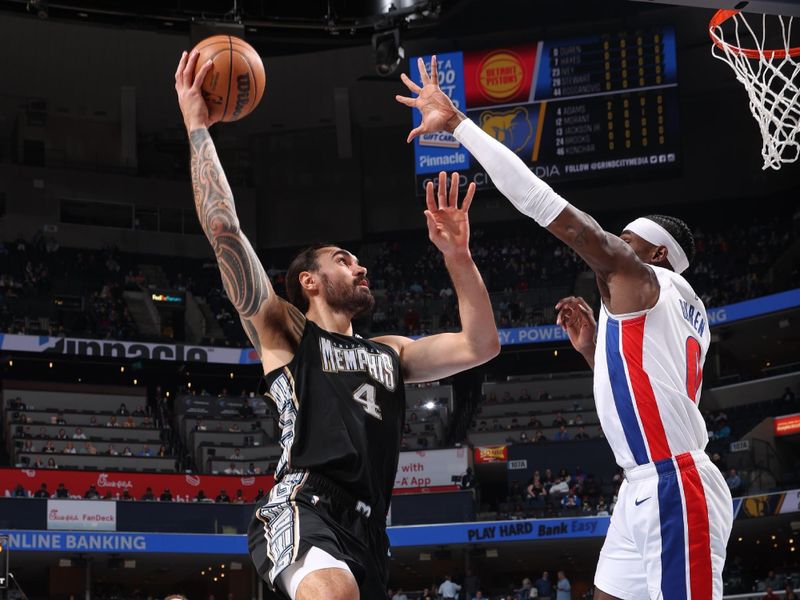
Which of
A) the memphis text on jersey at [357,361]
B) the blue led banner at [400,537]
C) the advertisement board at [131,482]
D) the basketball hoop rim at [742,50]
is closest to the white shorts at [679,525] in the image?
the memphis text on jersey at [357,361]

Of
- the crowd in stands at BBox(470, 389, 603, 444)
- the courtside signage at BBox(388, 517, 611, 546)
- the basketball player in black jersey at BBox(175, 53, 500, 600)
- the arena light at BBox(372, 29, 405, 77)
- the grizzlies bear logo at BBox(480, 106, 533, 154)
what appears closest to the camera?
the basketball player in black jersey at BBox(175, 53, 500, 600)

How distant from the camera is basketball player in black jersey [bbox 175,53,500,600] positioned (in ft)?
13.0

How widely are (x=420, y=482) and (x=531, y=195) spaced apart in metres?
23.6

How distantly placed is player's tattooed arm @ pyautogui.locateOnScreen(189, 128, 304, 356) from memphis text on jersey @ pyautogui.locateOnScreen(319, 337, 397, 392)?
164mm

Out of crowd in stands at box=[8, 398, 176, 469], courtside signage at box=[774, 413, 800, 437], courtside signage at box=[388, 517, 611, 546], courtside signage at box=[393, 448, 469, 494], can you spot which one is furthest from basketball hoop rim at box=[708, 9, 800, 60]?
crowd in stands at box=[8, 398, 176, 469]

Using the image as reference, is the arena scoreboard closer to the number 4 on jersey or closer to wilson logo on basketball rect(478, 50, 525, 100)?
wilson logo on basketball rect(478, 50, 525, 100)

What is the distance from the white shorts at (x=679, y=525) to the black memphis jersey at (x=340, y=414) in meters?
1.05

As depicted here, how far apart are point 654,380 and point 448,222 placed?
1082mm

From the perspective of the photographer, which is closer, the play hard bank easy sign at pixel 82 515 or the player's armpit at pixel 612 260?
the player's armpit at pixel 612 260

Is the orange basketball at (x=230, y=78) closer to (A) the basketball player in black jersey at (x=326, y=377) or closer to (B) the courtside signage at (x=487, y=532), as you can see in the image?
(A) the basketball player in black jersey at (x=326, y=377)

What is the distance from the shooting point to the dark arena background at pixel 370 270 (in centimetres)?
2459

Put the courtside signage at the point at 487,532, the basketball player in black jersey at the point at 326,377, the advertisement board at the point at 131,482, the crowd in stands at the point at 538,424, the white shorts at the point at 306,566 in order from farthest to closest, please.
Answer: the crowd in stands at the point at 538,424 → the advertisement board at the point at 131,482 → the courtside signage at the point at 487,532 → the basketball player in black jersey at the point at 326,377 → the white shorts at the point at 306,566

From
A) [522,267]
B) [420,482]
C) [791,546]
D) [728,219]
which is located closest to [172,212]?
[522,267]

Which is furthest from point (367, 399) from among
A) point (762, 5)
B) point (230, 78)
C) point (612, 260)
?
point (762, 5)
